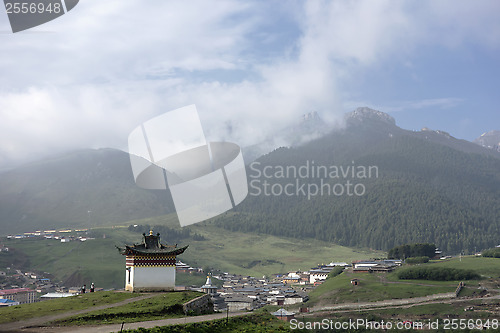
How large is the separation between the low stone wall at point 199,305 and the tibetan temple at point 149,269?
208 inches

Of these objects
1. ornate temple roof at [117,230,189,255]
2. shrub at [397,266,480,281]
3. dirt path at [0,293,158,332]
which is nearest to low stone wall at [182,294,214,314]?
dirt path at [0,293,158,332]

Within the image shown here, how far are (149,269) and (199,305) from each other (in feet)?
26.1

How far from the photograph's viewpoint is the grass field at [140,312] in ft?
115

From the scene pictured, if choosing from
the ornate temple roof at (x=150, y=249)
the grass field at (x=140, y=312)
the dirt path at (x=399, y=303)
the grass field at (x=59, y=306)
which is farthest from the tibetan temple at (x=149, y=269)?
the dirt path at (x=399, y=303)

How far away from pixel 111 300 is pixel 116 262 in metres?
140

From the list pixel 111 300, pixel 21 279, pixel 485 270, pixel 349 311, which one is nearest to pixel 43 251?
pixel 21 279

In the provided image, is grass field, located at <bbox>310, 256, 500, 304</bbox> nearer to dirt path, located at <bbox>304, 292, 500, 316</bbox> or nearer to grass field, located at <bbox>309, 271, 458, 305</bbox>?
grass field, located at <bbox>309, 271, 458, 305</bbox>

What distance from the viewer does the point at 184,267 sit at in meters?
180

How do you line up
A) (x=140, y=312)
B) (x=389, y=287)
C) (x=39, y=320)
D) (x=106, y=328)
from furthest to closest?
(x=389, y=287) → (x=140, y=312) → (x=39, y=320) → (x=106, y=328)

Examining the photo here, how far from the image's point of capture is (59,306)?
40562mm

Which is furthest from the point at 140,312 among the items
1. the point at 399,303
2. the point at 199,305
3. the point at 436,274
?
the point at 436,274

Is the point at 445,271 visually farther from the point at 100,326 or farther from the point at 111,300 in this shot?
the point at 100,326

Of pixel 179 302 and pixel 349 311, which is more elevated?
pixel 179 302

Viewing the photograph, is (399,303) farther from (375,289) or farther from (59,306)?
(59,306)
